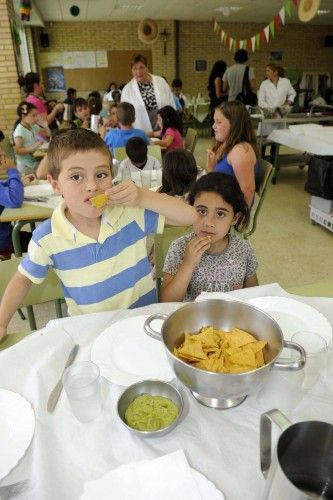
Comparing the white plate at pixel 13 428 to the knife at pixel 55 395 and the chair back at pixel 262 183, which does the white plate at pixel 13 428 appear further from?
the chair back at pixel 262 183

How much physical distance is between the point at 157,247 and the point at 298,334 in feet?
2.91

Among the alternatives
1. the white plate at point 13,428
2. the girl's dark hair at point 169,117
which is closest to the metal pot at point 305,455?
the white plate at point 13,428

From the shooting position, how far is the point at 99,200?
1.08 m

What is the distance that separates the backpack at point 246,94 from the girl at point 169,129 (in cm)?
384

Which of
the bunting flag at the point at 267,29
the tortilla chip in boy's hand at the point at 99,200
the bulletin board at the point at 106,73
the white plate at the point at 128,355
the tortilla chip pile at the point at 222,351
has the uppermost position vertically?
the bunting flag at the point at 267,29

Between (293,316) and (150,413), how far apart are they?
20.7 inches

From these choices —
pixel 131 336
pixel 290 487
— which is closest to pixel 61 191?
pixel 131 336

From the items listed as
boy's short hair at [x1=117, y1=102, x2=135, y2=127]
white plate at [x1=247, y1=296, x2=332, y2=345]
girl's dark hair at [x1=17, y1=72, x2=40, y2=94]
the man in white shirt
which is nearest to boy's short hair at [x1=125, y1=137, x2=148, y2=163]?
boy's short hair at [x1=117, y1=102, x2=135, y2=127]

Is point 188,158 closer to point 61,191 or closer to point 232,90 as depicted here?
point 61,191

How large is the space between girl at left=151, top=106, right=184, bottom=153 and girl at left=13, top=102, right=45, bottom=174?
1.46m

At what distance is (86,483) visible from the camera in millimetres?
639

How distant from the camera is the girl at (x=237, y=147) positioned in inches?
103

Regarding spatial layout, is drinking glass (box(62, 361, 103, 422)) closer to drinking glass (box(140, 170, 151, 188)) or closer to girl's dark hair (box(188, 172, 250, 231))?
girl's dark hair (box(188, 172, 250, 231))

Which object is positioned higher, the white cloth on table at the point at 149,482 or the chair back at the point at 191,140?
the chair back at the point at 191,140
